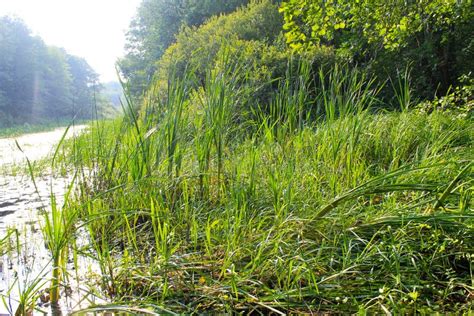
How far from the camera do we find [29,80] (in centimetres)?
3080

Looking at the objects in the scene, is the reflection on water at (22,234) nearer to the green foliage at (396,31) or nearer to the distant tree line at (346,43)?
the distant tree line at (346,43)

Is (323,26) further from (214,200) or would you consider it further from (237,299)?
(237,299)

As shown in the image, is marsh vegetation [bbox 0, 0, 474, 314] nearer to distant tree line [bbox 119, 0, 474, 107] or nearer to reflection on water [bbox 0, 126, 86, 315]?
reflection on water [bbox 0, 126, 86, 315]

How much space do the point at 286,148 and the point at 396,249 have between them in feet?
4.16

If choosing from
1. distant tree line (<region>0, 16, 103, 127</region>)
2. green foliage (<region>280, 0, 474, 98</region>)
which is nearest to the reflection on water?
green foliage (<region>280, 0, 474, 98</region>)

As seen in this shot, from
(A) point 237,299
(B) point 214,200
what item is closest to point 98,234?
(B) point 214,200

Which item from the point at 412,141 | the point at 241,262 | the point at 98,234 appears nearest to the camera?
the point at 241,262

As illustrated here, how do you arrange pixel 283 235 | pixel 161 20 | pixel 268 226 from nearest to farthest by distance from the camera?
pixel 283 235, pixel 268 226, pixel 161 20

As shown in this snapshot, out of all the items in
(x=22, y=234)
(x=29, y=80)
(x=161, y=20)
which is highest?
(x=161, y=20)

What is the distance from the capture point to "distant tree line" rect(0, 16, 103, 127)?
2759 cm

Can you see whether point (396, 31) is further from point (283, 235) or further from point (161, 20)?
point (161, 20)

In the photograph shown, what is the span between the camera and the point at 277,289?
140 cm

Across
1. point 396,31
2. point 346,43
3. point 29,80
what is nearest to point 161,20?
point 29,80

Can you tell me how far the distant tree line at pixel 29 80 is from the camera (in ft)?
90.5
